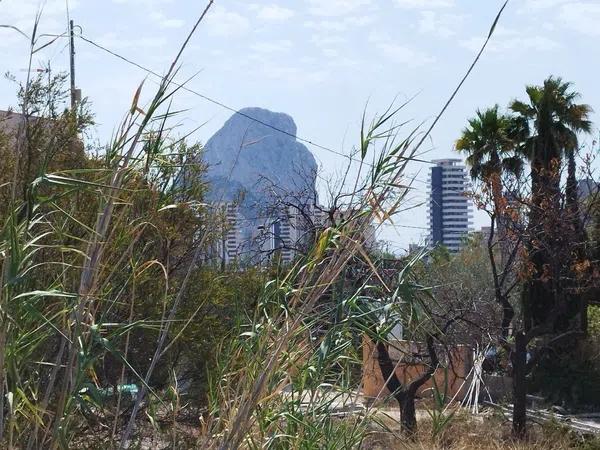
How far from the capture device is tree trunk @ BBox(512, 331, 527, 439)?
15539 mm

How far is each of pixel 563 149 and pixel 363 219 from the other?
20.4 meters

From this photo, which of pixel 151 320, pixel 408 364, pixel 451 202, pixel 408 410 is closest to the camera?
pixel 151 320

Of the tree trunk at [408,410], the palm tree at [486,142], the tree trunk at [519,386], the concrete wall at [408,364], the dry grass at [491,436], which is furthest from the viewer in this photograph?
the palm tree at [486,142]

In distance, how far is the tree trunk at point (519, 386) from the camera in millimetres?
15539

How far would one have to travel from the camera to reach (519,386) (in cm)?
1591

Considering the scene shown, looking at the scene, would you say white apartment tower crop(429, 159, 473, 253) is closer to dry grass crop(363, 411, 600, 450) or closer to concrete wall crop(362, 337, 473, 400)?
concrete wall crop(362, 337, 473, 400)

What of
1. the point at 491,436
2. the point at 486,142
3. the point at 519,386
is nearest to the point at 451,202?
the point at 486,142

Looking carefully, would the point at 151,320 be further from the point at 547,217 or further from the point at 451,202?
the point at 451,202

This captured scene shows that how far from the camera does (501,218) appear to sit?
1755 cm

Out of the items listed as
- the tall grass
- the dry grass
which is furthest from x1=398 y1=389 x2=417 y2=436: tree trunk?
the tall grass

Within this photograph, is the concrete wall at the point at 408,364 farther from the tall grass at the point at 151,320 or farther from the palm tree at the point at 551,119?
the palm tree at the point at 551,119

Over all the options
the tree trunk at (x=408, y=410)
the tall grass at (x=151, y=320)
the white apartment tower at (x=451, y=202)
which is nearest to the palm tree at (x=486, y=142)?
the white apartment tower at (x=451, y=202)

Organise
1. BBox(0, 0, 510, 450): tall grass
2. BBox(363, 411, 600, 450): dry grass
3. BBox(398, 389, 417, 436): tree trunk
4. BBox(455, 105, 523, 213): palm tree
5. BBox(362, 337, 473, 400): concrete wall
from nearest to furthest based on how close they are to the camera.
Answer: BBox(0, 0, 510, 450): tall grass < BBox(362, 337, 473, 400): concrete wall < BBox(363, 411, 600, 450): dry grass < BBox(398, 389, 417, 436): tree trunk < BBox(455, 105, 523, 213): palm tree

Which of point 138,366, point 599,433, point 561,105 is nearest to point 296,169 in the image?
point 599,433
